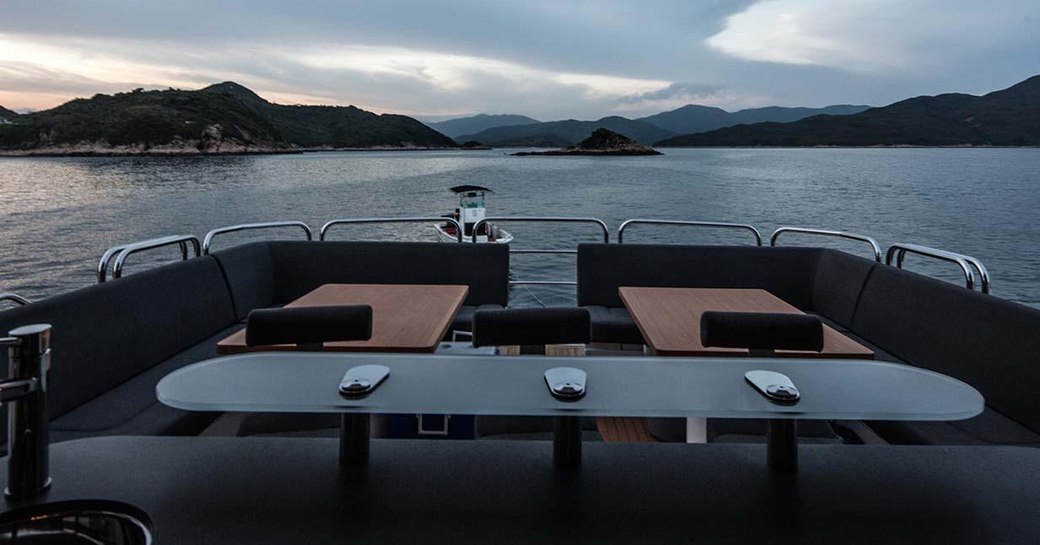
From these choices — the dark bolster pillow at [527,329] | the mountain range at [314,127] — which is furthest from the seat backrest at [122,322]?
the mountain range at [314,127]

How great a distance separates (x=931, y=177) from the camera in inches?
1796

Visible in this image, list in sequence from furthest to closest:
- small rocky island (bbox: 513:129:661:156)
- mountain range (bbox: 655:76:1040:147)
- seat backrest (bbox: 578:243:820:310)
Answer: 1. small rocky island (bbox: 513:129:661:156)
2. mountain range (bbox: 655:76:1040:147)
3. seat backrest (bbox: 578:243:820:310)

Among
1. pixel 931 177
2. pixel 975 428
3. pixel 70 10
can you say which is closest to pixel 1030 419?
pixel 975 428

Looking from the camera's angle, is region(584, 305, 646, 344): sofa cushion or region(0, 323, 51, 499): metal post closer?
region(0, 323, 51, 499): metal post

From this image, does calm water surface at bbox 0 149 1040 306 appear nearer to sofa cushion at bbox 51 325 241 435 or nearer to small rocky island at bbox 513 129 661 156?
sofa cushion at bbox 51 325 241 435

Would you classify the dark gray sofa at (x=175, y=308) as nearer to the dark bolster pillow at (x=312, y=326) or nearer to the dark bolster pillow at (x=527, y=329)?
the dark bolster pillow at (x=312, y=326)

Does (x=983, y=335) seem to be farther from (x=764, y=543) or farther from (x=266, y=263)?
(x=266, y=263)

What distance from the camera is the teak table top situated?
6.73 feet

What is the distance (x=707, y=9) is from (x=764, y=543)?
1258cm

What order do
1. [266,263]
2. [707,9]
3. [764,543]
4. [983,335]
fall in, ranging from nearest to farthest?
[764,543], [983,335], [266,263], [707,9]

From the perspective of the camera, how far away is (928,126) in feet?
259

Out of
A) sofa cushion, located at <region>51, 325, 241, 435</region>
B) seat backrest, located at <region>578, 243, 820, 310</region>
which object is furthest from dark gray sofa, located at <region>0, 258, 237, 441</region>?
seat backrest, located at <region>578, 243, 820, 310</region>

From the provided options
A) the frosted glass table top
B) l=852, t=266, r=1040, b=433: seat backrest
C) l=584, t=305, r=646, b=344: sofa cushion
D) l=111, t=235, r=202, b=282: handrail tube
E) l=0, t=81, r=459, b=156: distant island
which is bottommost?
l=584, t=305, r=646, b=344: sofa cushion

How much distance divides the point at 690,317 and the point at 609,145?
88054 mm
